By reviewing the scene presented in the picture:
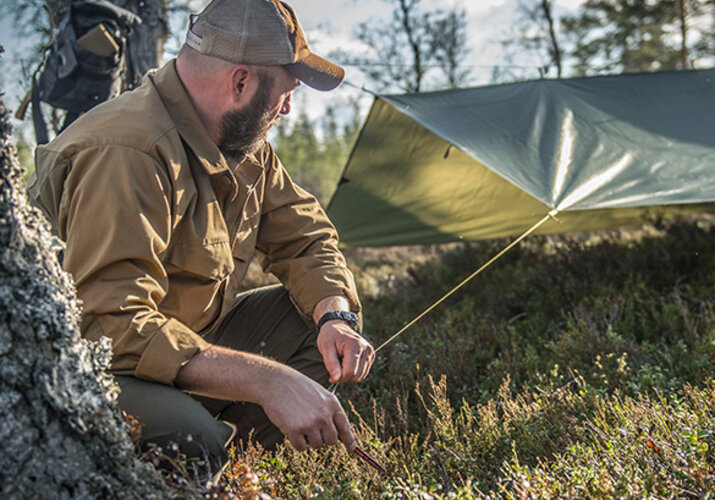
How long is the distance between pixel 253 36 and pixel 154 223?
808 mm

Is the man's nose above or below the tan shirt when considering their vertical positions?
above

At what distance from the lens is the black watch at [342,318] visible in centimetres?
253

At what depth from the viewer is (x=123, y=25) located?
3994mm

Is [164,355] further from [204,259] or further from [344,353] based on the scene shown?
[344,353]

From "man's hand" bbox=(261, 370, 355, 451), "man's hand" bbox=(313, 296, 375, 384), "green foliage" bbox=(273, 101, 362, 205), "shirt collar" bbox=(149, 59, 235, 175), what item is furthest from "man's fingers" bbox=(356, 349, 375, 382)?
"green foliage" bbox=(273, 101, 362, 205)

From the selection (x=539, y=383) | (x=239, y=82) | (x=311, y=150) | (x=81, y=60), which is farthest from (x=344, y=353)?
(x=311, y=150)

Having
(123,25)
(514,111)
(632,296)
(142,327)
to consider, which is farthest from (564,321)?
(123,25)

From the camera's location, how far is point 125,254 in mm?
1851

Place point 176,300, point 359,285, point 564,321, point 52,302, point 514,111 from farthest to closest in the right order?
point 359,285 < point 514,111 < point 564,321 < point 176,300 < point 52,302

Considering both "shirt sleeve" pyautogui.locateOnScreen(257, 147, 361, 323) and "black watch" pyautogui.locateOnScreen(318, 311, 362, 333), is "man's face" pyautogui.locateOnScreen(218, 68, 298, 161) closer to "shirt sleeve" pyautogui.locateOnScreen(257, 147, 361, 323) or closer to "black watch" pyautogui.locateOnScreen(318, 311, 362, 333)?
"shirt sleeve" pyautogui.locateOnScreen(257, 147, 361, 323)

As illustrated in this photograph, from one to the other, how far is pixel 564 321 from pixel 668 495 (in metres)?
2.54

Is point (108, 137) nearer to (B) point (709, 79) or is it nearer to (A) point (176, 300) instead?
(A) point (176, 300)

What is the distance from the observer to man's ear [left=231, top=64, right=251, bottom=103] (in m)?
2.24

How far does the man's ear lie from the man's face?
4 centimetres
